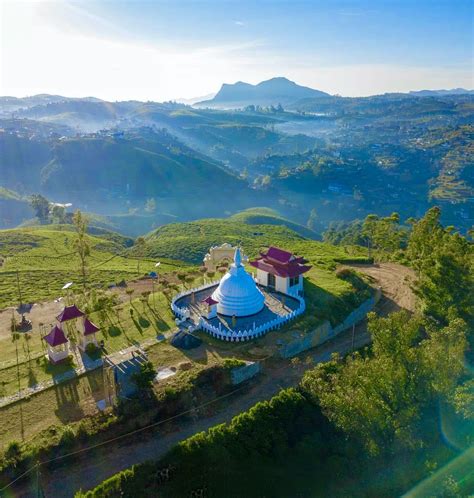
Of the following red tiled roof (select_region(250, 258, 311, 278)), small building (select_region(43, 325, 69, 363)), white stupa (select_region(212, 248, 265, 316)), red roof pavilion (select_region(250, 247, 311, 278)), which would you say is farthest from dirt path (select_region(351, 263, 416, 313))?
small building (select_region(43, 325, 69, 363))

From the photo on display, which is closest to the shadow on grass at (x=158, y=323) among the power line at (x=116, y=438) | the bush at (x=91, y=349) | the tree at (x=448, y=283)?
the bush at (x=91, y=349)

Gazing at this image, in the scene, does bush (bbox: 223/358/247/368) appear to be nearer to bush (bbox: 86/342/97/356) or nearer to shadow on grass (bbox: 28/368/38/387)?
bush (bbox: 86/342/97/356)

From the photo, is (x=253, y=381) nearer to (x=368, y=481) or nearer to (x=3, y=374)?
(x=368, y=481)

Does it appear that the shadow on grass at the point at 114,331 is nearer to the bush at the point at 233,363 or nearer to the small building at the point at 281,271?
the bush at the point at 233,363

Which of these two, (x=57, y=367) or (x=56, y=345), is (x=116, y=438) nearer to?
(x=57, y=367)

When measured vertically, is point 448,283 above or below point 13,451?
above

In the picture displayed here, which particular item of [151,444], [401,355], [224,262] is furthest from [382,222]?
[151,444]

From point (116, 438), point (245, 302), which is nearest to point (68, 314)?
point (116, 438)
